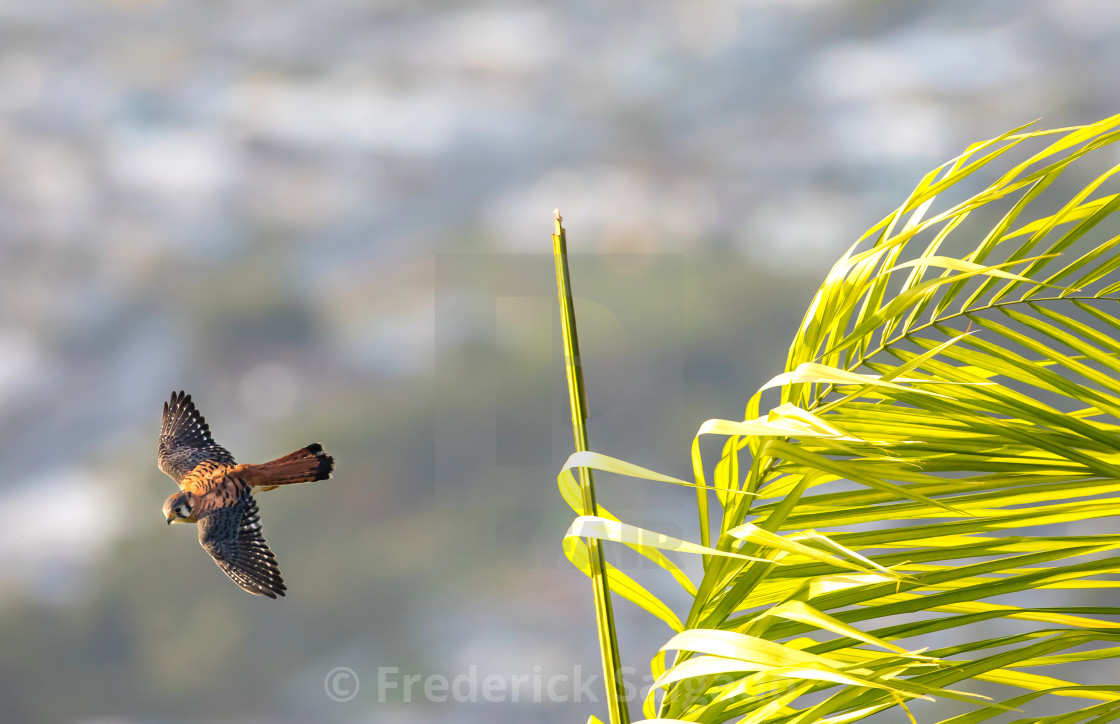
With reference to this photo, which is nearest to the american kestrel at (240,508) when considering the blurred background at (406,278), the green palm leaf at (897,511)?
the blurred background at (406,278)

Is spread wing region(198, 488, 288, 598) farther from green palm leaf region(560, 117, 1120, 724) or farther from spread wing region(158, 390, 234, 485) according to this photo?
green palm leaf region(560, 117, 1120, 724)

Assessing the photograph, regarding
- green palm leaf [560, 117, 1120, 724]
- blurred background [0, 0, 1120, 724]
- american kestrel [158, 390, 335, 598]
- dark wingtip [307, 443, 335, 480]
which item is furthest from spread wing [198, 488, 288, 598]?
green palm leaf [560, 117, 1120, 724]

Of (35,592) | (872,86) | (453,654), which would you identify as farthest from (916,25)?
(35,592)

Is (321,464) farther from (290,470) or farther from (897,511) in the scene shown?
(897,511)

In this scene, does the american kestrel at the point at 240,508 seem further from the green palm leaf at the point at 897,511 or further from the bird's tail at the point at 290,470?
the green palm leaf at the point at 897,511

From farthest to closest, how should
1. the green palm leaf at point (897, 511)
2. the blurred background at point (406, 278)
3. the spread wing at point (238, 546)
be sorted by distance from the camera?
the blurred background at point (406, 278) → the spread wing at point (238, 546) → the green palm leaf at point (897, 511)
